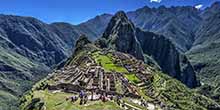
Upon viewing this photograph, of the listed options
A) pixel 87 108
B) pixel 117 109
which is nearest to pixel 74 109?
pixel 87 108

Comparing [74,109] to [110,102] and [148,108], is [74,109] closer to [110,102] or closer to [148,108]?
[110,102]

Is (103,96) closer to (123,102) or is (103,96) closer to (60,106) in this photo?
(123,102)

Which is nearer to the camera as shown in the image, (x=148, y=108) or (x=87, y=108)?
(x=87, y=108)

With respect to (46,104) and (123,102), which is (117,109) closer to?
(123,102)

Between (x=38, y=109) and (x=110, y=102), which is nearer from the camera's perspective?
(x=110, y=102)

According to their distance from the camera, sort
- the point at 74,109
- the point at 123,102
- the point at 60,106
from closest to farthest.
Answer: the point at 74,109, the point at 60,106, the point at 123,102

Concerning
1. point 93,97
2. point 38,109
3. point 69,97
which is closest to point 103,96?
point 93,97

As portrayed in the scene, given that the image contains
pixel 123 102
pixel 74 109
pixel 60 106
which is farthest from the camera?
pixel 123 102
